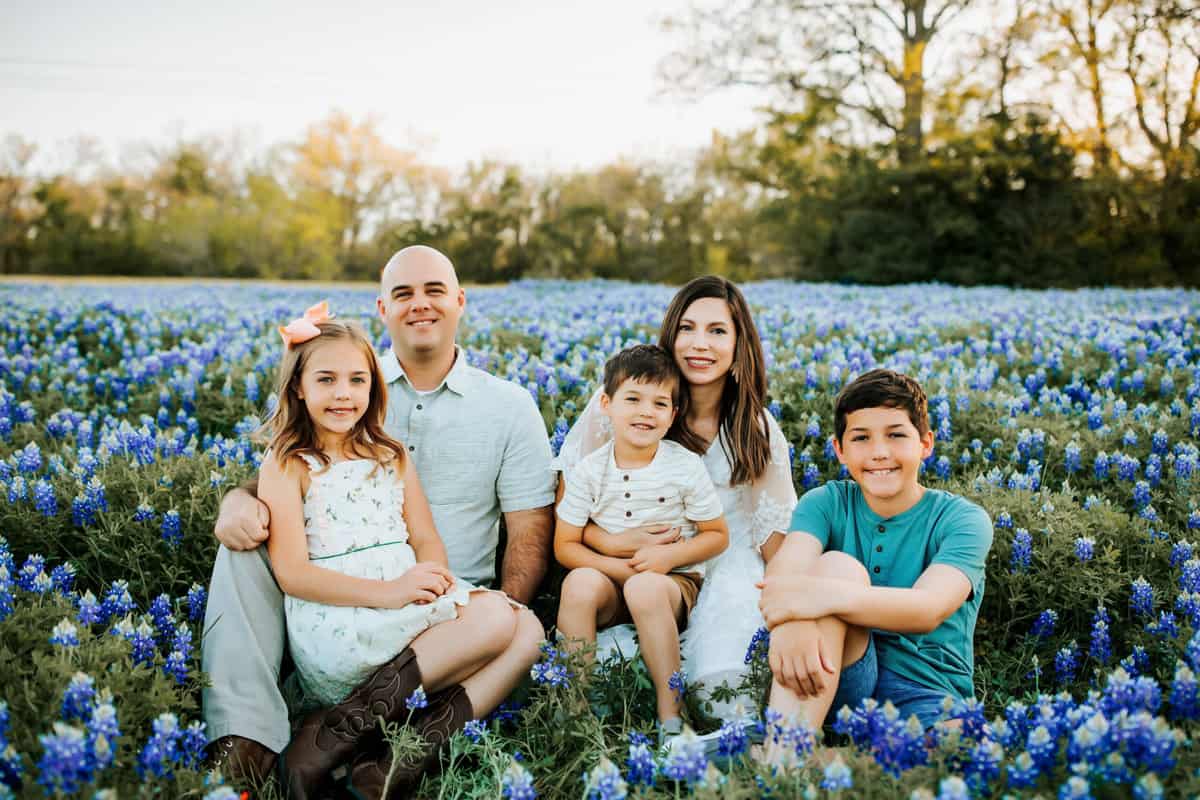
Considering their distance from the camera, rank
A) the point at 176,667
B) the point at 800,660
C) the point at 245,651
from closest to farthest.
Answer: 1. the point at 800,660
2. the point at 176,667
3. the point at 245,651

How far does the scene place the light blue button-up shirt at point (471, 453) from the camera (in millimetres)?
3994

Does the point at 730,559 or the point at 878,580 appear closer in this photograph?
the point at 878,580

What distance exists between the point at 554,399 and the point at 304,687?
252 centimetres

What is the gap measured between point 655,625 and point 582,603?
294 millimetres

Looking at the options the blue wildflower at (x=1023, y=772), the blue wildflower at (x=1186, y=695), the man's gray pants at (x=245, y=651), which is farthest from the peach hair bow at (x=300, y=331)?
the blue wildflower at (x=1186, y=695)

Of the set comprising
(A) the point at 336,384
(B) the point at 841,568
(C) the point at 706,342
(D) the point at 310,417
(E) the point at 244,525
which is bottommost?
(B) the point at 841,568

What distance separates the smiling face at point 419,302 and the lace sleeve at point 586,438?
2.38 feet

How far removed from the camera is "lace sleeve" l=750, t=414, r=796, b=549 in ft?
12.9

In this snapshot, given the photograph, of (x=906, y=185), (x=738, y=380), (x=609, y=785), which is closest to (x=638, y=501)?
(x=738, y=380)

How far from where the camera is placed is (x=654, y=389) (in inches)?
142

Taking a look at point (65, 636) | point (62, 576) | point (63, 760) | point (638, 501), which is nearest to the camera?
point (63, 760)

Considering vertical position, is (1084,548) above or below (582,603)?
above

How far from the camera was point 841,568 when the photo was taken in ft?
9.75

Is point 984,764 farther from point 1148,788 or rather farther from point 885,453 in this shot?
point 885,453
